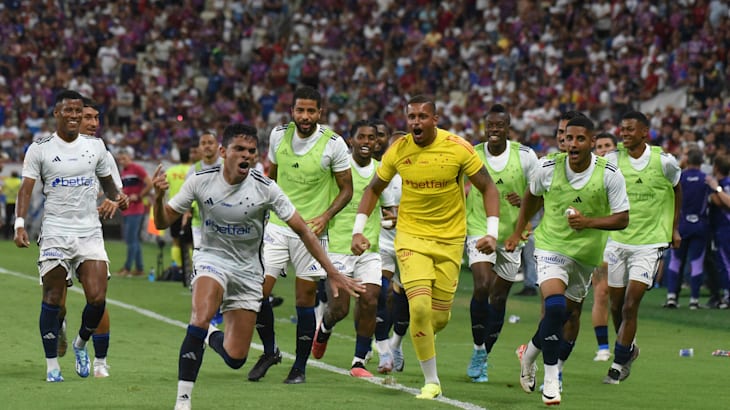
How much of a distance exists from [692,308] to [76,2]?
2980 cm

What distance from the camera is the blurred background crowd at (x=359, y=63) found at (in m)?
31.0

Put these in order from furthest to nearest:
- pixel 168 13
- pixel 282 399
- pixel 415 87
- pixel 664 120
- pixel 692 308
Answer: pixel 168 13
pixel 415 87
pixel 664 120
pixel 692 308
pixel 282 399

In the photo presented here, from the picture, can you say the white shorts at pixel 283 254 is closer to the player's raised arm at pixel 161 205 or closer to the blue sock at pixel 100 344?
the blue sock at pixel 100 344

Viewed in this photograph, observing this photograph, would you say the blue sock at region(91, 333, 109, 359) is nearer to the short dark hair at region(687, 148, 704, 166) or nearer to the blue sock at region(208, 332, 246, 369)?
the blue sock at region(208, 332, 246, 369)

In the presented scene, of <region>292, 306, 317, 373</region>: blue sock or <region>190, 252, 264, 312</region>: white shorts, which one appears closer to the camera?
<region>190, 252, 264, 312</region>: white shorts

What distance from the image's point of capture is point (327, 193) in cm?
1266

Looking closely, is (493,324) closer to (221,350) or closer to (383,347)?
(383,347)

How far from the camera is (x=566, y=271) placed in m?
11.5

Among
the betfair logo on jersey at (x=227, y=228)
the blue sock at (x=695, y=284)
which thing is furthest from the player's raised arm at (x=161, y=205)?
the blue sock at (x=695, y=284)

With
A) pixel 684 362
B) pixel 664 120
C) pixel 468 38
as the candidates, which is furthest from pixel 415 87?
pixel 684 362

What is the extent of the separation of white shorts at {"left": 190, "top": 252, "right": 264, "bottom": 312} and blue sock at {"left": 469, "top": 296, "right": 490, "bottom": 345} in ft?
9.59

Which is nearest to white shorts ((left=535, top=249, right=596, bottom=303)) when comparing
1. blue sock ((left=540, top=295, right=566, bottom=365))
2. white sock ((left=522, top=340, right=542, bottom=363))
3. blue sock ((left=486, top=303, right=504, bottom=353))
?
blue sock ((left=540, top=295, right=566, bottom=365))

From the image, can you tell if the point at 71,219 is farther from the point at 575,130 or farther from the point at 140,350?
the point at 575,130

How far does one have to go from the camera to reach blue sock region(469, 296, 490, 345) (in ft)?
41.7
